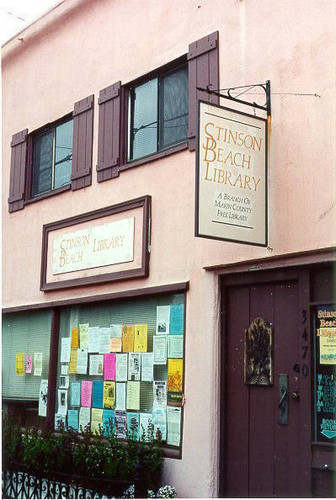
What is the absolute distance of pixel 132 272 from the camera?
869cm

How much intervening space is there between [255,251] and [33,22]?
21.6 ft

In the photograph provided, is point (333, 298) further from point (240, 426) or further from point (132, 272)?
point (132, 272)

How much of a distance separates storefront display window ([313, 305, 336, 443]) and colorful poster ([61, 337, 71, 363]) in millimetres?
4430

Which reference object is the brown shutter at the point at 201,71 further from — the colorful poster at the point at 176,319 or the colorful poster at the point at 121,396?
the colorful poster at the point at 121,396

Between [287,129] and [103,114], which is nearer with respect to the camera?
[287,129]

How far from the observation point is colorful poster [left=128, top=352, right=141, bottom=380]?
8516 mm

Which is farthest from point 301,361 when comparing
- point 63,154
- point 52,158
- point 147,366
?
point 52,158

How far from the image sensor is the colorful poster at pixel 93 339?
30.6ft

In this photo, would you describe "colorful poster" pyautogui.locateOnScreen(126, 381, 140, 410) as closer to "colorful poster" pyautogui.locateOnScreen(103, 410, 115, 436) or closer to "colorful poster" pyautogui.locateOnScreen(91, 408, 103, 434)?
"colorful poster" pyautogui.locateOnScreen(103, 410, 115, 436)

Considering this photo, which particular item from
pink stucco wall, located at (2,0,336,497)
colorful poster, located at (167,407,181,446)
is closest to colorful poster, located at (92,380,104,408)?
pink stucco wall, located at (2,0,336,497)

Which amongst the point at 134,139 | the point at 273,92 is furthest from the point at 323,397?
the point at 134,139

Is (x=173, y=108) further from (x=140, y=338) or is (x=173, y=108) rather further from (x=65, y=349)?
(x=65, y=349)

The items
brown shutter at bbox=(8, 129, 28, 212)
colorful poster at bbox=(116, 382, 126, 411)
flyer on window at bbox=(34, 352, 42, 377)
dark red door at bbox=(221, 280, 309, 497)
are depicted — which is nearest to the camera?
dark red door at bbox=(221, 280, 309, 497)

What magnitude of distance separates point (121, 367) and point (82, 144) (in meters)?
3.32
